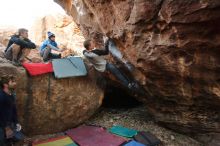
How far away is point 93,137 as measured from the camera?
7516mm

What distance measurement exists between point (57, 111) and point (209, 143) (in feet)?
15.4

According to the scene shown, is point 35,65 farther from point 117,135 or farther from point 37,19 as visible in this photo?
point 37,19

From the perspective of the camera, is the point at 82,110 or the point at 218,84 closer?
the point at 218,84

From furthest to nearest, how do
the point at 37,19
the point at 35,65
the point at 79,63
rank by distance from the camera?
the point at 37,19, the point at 79,63, the point at 35,65

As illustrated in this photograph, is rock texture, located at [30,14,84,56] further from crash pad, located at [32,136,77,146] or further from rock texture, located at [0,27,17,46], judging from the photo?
crash pad, located at [32,136,77,146]

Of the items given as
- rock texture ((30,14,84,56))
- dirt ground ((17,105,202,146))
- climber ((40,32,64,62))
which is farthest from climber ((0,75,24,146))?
rock texture ((30,14,84,56))

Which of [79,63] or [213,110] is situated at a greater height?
[79,63]

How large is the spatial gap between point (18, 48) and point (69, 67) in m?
1.64

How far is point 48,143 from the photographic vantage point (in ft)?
22.6

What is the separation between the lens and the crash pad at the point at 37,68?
7.38 meters

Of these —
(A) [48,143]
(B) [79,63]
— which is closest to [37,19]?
(B) [79,63]

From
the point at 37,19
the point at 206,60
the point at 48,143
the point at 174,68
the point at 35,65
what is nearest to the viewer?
the point at 206,60

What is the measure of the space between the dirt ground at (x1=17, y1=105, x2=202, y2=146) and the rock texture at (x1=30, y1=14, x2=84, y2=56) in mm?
10826

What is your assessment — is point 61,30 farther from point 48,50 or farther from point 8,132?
point 8,132
